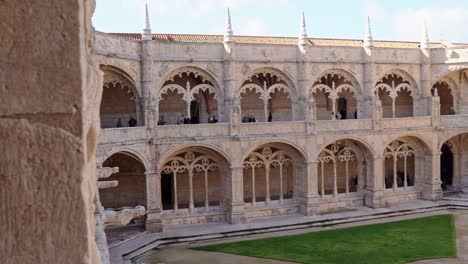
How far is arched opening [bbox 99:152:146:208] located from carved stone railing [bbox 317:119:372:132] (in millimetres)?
9533

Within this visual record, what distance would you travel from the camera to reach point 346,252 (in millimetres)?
19719

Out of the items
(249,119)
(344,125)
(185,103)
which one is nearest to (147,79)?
(185,103)

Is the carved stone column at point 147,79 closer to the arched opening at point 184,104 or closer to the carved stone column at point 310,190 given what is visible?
the arched opening at point 184,104

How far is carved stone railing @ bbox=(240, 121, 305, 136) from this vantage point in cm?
2391

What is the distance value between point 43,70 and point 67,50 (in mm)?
145

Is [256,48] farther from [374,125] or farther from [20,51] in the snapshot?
[20,51]

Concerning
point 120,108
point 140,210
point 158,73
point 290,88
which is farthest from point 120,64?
point 140,210

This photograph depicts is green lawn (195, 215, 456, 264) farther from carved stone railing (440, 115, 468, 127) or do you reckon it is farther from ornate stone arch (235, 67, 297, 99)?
ornate stone arch (235, 67, 297, 99)

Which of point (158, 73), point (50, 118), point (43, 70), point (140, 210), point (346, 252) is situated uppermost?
point (158, 73)

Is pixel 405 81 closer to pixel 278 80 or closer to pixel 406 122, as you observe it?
pixel 406 122

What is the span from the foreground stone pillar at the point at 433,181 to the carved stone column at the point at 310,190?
7383 millimetres

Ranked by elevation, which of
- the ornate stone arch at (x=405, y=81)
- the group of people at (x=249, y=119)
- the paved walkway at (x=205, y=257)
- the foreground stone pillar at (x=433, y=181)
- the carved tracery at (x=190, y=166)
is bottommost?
the paved walkway at (x=205, y=257)

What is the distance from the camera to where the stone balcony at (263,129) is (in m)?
21.1

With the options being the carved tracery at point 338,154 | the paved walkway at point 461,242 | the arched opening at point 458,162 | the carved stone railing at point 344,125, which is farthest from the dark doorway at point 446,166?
the carved stone railing at point 344,125
